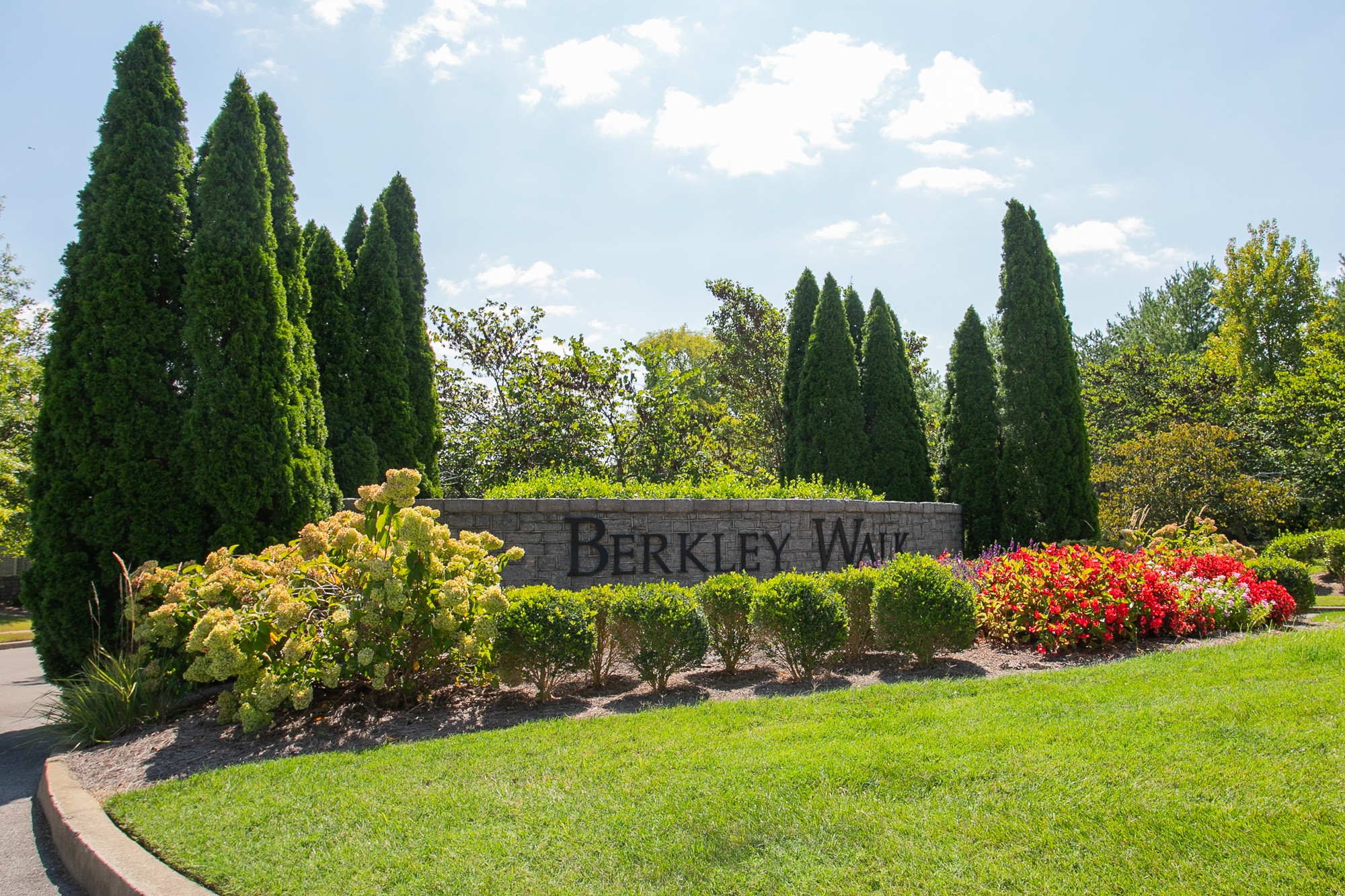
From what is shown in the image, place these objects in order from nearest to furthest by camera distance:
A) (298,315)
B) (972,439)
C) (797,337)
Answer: (298,315), (972,439), (797,337)

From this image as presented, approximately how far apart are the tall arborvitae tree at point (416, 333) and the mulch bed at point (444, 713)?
5.13m

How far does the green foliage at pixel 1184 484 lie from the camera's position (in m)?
15.8

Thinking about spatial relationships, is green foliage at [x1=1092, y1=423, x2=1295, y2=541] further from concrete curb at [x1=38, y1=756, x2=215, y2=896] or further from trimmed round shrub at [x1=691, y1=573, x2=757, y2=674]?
concrete curb at [x1=38, y1=756, x2=215, y2=896]

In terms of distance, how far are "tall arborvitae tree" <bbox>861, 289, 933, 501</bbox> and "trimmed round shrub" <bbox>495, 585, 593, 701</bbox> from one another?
9.74 metres

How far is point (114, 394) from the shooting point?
21.1 feet

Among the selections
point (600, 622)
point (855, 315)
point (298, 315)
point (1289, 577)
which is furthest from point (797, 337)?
point (600, 622)

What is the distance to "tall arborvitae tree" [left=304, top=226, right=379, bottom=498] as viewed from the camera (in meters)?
9.53

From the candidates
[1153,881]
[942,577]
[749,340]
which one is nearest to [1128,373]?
[749,340]

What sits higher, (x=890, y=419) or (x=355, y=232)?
(x=355, y=232)

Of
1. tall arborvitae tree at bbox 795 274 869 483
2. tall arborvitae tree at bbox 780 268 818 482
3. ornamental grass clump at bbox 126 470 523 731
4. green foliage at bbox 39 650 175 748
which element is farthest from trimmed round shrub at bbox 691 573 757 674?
tall arborvitae tree at bbox 780 268 818 482

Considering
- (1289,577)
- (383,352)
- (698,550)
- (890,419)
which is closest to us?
(698,550)

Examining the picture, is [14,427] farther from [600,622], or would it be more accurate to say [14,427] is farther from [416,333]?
[600,622]

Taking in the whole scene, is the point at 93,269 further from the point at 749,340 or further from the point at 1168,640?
the point at 749,340

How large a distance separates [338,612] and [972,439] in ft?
39.7
